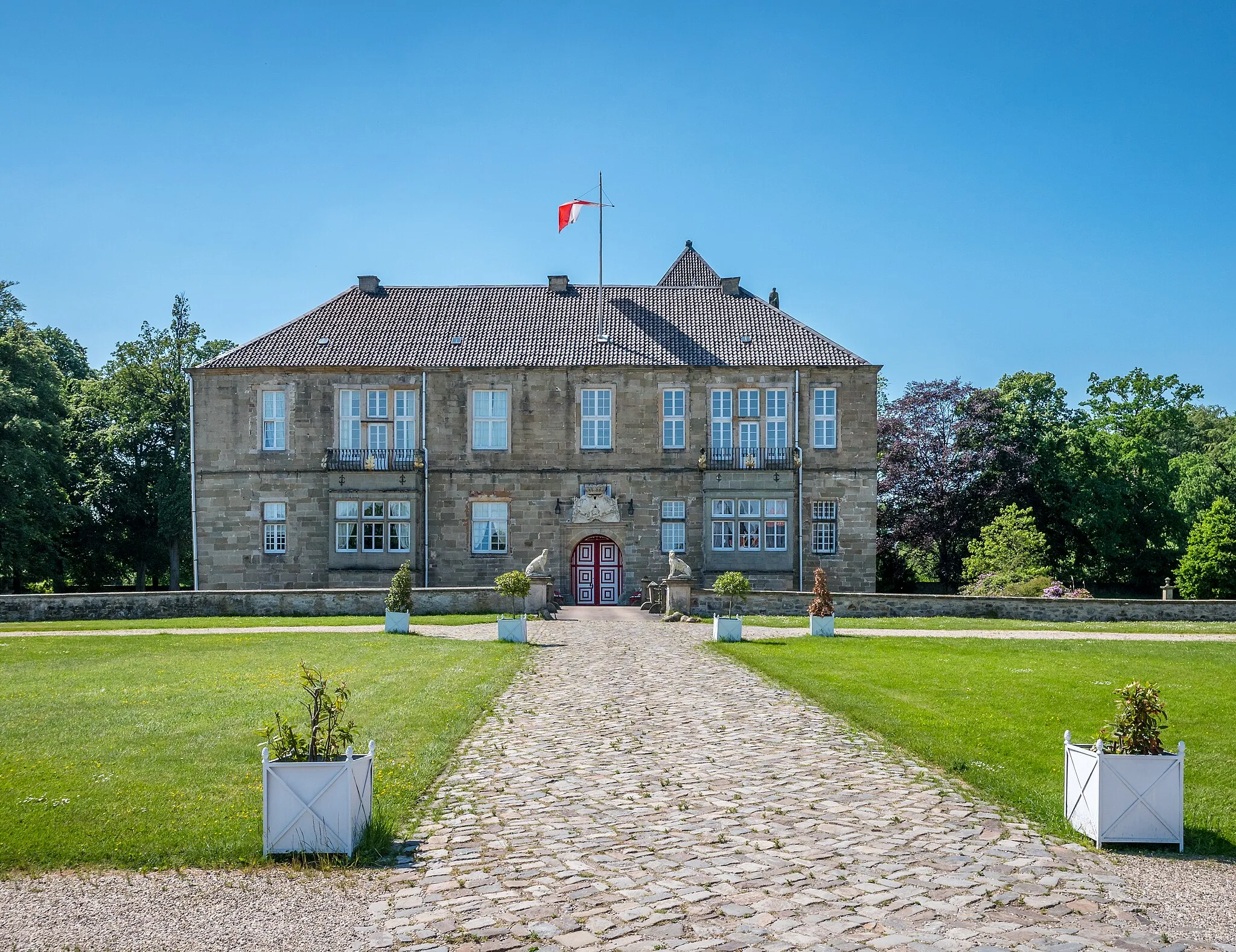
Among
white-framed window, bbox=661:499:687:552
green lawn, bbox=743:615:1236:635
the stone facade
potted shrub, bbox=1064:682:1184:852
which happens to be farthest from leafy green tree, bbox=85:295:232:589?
potted shrub, bbox=1064:682:1184:852

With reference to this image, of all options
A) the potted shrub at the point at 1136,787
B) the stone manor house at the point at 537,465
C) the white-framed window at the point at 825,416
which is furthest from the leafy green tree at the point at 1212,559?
the potted shrub at the point at 1136,787

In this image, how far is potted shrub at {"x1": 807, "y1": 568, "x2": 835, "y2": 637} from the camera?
2241cm

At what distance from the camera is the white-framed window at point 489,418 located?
3453 cm

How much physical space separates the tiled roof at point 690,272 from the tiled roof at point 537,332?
367 inches

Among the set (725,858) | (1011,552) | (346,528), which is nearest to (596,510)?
(346,528)

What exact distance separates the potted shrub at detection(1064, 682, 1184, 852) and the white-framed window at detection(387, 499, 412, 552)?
2851 cm

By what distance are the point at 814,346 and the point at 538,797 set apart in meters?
28.4

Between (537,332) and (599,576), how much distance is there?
345 inches

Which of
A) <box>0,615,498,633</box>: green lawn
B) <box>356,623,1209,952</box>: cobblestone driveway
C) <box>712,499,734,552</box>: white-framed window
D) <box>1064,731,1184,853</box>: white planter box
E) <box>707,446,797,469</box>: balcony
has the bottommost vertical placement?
<box>0,615,498,633</box>: green lawn

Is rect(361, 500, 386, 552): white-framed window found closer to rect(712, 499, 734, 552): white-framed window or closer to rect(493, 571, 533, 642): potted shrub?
rect(493, 571, 533, 642): potted shrub

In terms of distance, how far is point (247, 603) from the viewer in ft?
92.7

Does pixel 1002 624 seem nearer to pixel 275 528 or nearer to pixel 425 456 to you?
pixel 425 456

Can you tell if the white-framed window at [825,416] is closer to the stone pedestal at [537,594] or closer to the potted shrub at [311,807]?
the stone pedestal at [537,594]

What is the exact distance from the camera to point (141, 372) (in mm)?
46000
